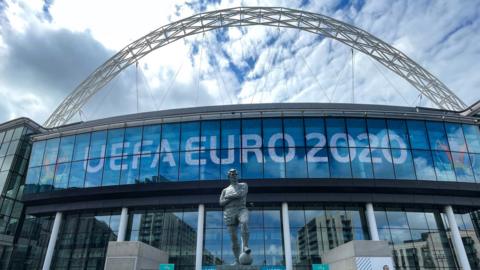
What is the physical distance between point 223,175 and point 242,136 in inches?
159

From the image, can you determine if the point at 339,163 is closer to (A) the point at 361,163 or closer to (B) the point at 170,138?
(A) the point at 361,163

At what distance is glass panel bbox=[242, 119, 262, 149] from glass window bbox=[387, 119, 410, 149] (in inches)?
474

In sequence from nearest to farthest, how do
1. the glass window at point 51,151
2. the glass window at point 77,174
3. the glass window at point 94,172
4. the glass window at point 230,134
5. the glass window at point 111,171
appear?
the glass window at point 230,134
the glass window at point 111,171
the glass window at point 94,172
the glass window at point 77,174
the glass window at point 51,151

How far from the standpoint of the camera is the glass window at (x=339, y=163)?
2922cm

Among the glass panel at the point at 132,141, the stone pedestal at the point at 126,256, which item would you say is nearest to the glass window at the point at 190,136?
the glass panel at the point at 132,141

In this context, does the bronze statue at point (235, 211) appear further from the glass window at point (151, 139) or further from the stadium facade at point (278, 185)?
the glass window at point (151, 139)

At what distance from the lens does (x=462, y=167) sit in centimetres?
3044

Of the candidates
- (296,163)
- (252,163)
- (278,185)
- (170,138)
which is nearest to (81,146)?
(170,138)

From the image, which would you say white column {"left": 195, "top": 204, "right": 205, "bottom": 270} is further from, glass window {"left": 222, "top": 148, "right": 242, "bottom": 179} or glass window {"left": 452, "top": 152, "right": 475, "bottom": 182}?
glass window {"left": 452, "top": 152, "right": 475, "bottom": 182}

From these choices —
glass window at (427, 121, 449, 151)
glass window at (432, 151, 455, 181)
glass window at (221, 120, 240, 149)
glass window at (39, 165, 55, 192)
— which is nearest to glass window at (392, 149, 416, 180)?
glass window at (432, 151, 455, 181)

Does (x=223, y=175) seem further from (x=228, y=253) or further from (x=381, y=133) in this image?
(x=381, y=133)

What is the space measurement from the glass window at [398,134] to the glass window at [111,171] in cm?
2548

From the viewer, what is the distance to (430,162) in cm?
3011

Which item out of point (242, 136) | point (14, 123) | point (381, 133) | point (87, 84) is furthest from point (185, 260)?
point (87, 84)
